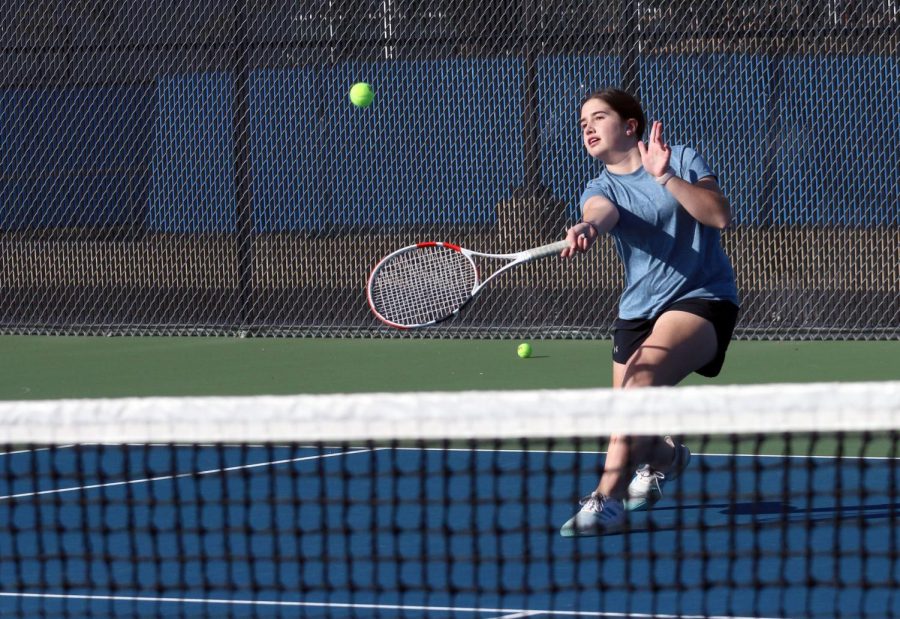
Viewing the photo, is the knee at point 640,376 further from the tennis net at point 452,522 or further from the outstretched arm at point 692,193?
the outstretched arm at point 692,193

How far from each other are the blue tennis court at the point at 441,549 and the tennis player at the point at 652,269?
16cm

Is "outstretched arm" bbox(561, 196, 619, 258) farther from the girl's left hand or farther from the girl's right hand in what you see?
the girl's left hand

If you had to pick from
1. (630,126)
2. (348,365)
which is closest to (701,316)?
(630,126)

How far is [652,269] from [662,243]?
94 mm

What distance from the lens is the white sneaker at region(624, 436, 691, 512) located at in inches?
198

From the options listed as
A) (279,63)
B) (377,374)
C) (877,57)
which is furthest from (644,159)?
(279,63)

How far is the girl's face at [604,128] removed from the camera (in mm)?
4883

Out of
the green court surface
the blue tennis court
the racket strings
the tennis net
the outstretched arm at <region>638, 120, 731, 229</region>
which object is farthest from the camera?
the green court surface

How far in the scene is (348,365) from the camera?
9750mm

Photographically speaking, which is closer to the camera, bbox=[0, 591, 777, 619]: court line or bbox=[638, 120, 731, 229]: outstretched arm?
bbox=[0, 591, 777, 619]: court line

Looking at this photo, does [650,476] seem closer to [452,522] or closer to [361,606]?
[452,522]

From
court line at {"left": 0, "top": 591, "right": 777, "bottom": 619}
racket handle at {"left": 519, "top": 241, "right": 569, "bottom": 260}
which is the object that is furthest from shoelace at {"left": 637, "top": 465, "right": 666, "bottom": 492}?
court line at {"left": 0, "top": 591, "right": 777, "bottom": 619}

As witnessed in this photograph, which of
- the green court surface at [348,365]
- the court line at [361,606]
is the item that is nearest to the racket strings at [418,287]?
the green court surface at [348,365]

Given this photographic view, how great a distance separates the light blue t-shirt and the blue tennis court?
597mm
